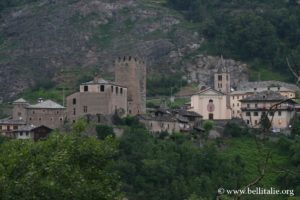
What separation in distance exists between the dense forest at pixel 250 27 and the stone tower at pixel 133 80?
41.7 meters

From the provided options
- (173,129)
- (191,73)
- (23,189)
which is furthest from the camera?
(191,73)

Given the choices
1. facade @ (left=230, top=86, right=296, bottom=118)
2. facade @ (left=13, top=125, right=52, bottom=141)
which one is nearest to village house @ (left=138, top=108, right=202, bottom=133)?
facade @ (left=230, top=86, right=296, bottom=118)

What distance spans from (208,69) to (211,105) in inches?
1375

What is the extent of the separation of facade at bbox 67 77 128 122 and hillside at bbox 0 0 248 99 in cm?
3949

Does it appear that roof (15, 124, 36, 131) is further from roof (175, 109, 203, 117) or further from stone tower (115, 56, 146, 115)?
roof (175, 109, 203, 117)

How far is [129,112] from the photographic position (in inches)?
3322

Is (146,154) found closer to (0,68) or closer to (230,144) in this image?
(230,144)

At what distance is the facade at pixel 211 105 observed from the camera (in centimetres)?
9281

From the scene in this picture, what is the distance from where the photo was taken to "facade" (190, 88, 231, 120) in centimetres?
9281

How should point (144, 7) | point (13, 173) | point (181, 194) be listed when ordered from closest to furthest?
point (13, 173)
point (181, 194)
point (144, 7)

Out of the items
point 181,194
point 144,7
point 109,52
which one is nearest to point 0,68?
point 109,52

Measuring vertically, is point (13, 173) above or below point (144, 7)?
below

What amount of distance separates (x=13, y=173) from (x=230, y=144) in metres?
58.0

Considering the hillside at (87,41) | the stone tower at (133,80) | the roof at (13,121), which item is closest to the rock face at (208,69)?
the hillside at (87,41)
